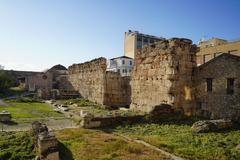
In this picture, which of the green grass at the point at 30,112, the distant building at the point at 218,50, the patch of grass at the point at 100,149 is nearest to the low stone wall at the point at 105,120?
the patch of grass at the point at 100,149

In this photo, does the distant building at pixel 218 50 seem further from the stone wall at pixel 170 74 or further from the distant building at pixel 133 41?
the stone wall at pixel 170 74

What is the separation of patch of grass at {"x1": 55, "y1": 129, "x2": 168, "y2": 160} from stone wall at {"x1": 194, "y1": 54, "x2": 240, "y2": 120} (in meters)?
5.50

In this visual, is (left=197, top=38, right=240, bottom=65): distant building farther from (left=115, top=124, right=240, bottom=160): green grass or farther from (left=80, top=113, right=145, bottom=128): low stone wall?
(left=115, top=124, right=240, bottom=160): green grass

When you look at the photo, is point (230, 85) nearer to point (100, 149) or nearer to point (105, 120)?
point (105, 120)

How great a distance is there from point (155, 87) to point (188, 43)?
2973 mm

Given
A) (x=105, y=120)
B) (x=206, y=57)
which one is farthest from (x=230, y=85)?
(x=206, y=57)

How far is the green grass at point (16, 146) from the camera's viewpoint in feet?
24.5

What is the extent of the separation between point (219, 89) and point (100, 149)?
22.6ft

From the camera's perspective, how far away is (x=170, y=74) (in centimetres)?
1268

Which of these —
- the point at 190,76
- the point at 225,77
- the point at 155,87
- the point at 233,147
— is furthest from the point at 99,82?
the point at 233,147

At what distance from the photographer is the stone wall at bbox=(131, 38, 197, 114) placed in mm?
12617

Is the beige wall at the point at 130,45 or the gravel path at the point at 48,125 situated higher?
the beige wall at the point at 130,45

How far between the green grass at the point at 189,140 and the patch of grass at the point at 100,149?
2.50 feet

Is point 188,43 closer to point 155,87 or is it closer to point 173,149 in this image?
point 155,87
